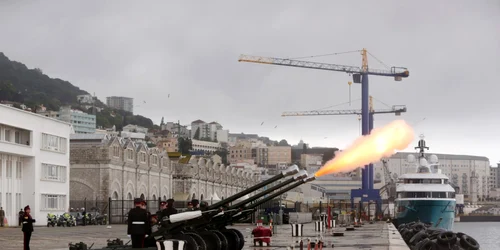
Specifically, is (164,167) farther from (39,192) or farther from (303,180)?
(303,180)

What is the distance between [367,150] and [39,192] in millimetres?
53253

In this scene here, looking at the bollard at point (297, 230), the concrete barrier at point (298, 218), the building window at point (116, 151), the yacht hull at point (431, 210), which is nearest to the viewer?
the bollard at point (297, 230)

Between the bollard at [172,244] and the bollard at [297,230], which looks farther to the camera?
the bollard at [297,230]

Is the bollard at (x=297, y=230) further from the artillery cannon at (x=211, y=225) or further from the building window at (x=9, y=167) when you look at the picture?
the building window at (x=9, y=167)

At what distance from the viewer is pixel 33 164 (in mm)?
83438

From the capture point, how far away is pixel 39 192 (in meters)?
83.4

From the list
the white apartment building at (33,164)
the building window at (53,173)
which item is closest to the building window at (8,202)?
the white apartment building at (33,164)

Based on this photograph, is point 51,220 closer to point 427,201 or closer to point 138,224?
point 427,201

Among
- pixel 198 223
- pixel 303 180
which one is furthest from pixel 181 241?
pixel 303 180

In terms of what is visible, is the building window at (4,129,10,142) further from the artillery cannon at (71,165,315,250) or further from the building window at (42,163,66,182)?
the artillery cannon at (71,165,315,250)

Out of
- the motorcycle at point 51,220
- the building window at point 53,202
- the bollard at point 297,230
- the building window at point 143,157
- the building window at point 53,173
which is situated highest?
the building window at point 143,157

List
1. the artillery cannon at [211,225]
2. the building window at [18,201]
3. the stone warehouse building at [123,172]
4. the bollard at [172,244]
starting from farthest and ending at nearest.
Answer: the stone warehouse building at [123,172]
the building window at [18,201]
the artillery cannon at [211,225]
the bollard at [172,244]

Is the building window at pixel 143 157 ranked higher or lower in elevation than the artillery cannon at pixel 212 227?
higher

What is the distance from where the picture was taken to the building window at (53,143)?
3413 inches
